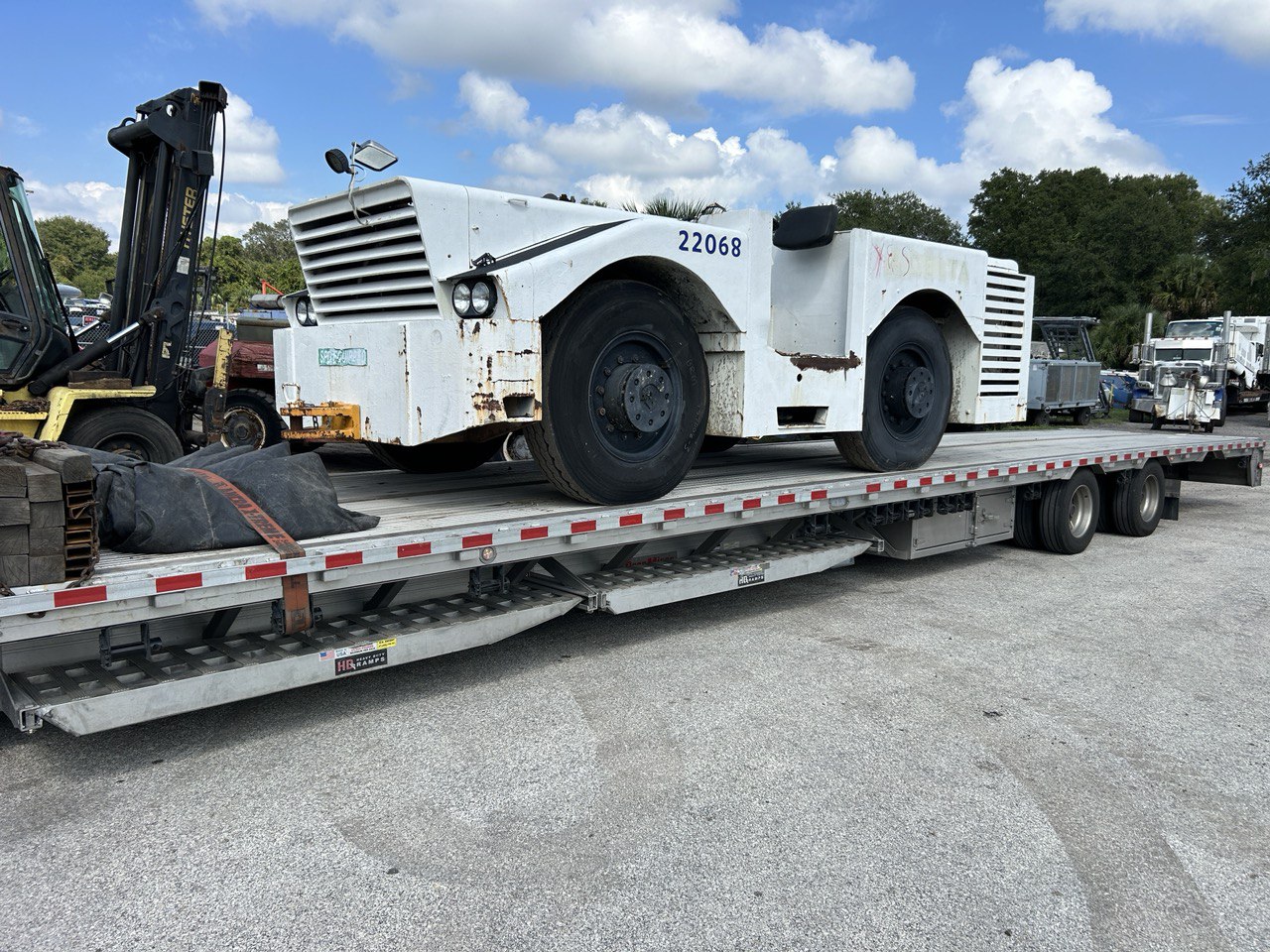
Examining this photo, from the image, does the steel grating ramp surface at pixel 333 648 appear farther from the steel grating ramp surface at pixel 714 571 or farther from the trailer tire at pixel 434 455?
the trailer tire at pixel 434 455

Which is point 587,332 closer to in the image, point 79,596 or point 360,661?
point 360,661

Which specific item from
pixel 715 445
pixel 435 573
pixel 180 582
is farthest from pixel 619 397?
pixel 715 445

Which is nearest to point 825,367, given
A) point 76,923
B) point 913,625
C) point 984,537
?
point 913,625

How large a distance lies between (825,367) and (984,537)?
2597 mm

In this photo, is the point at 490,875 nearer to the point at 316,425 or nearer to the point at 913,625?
the point at 316,425

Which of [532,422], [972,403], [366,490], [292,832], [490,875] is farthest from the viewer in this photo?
[972,403]

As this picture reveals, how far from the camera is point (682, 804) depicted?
342 cm

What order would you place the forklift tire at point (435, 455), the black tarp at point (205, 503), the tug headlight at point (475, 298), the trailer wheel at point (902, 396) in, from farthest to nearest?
the trailer wheel at point (902, 396), the forklift tire at point (435, 455), the tug headlight at point (475, 298), the black tarp at point (205, 503)

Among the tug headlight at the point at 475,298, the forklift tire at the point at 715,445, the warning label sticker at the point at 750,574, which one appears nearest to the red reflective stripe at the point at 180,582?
the tug headlight at the point at 475,298

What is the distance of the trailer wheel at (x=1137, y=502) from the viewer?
29.4ft

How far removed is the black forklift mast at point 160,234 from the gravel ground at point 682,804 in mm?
5315

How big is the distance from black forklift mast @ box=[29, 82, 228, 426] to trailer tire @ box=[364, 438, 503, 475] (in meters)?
3.43

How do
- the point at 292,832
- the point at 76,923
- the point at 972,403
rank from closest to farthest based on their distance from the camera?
the point at 76,923 → the point at 292,832 → the point at 972,403

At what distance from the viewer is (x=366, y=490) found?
18.0 feet
